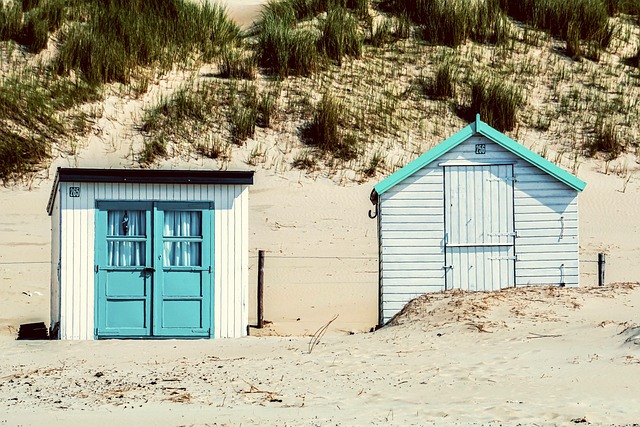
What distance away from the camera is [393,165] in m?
27.8

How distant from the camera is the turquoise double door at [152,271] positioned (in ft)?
56.2

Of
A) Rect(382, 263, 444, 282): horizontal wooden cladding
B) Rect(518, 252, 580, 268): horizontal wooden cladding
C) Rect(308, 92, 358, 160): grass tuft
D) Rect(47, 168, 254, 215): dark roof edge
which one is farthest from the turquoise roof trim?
Rect(308, 92, 358, 160): grass tuft

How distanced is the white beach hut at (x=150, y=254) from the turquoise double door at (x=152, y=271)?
0.6 inches

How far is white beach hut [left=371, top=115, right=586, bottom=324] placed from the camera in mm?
17562

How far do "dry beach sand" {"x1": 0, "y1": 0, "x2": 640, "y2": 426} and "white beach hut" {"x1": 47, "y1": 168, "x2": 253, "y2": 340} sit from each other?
673 mm

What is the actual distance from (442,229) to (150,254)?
4.20 metres

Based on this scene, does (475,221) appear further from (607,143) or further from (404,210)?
(607,143)

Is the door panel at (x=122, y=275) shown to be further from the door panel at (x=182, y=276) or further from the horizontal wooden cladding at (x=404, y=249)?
the horizontal wooden cladding at (x=404, y=249)

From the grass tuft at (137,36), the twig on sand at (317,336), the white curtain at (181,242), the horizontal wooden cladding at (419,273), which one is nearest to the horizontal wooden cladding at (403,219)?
the horizontal wooden cladding at (419,273)

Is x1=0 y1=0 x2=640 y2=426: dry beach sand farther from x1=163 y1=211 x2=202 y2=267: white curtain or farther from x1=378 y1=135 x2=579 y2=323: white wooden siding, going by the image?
x1=163 y1=211 x2=202 y2=267: white curtain

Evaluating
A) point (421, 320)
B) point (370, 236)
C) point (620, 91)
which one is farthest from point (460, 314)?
point (620, 91)

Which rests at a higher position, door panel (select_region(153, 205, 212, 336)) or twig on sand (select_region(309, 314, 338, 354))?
door panel (select_region(153, 205, 212, 336))

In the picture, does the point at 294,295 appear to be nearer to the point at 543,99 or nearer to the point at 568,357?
the point at 568,357

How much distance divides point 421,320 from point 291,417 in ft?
17.7
